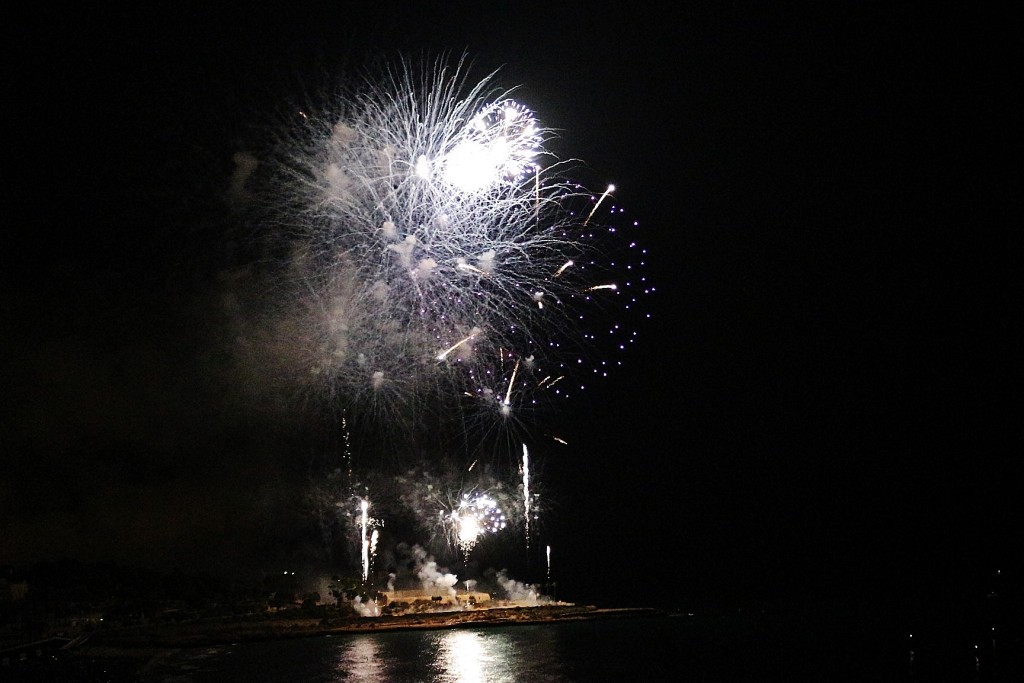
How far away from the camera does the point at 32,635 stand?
34.5m

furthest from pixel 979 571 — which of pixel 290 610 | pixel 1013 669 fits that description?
Result: pixel 290 610

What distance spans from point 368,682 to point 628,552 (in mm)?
68330

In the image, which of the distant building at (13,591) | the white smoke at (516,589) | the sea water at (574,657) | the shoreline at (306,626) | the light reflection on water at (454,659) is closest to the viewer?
the light reflection on water at (454,659)

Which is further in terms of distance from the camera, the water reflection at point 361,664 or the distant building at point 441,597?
the distant building at point 441,597

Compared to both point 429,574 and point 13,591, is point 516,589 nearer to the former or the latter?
point 429,574

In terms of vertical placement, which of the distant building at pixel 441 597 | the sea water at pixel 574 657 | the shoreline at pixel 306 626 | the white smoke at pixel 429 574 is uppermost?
the white smoke at pixel 429 574

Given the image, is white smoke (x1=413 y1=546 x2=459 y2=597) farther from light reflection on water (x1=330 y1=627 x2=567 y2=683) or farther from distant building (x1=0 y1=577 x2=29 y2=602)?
distant building (x1=0 y1=577 x2=29 y2=602)

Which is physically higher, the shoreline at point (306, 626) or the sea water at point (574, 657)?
the shoreline at point (306, 626)

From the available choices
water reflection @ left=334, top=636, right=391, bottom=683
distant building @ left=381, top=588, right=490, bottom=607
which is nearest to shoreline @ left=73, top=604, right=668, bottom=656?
distant building @ left=381, top=588, right=490, bottom=607

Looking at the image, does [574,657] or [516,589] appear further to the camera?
[516,589]

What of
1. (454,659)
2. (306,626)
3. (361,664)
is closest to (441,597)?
(306,626)

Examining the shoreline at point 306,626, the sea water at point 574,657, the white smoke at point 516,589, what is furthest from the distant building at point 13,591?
the white smoke at point 516,589

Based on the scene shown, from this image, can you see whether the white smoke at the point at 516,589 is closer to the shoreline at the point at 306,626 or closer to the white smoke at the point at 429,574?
the white smoke at the point at 429,574

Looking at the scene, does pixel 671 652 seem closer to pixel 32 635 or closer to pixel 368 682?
pixel 368 682
